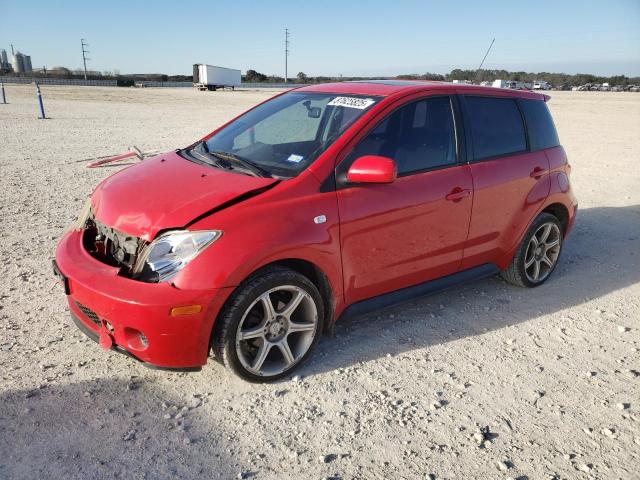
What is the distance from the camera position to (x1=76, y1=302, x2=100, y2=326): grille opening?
9.87 ft

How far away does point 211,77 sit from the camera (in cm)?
6225

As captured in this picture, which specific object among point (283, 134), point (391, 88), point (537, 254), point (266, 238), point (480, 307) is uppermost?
point (391, 88)

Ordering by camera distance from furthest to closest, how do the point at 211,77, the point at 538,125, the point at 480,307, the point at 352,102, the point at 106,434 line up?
the point at 211,77
the point at 538,125
the point at 480,307
the point at 352,102
the point at 106,434

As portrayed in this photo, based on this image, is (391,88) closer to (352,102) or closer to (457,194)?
(352,102)

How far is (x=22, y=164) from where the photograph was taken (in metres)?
9.38

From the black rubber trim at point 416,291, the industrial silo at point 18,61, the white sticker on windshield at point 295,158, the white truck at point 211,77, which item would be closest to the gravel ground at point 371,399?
the black rubber trim at point 416,291

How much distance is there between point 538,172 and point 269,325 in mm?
2880

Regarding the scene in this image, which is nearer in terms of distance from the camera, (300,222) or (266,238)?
(266,238)

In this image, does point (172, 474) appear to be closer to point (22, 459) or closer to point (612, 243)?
point (22, 459)

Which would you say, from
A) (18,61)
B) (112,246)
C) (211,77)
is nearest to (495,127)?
(112,246)

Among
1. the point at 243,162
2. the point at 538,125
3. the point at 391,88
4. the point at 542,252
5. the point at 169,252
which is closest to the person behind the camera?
the point at 169,252

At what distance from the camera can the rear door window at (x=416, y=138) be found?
11.5 ft

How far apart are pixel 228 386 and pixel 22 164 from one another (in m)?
8.26

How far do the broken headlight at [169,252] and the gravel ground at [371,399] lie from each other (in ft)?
2.50
